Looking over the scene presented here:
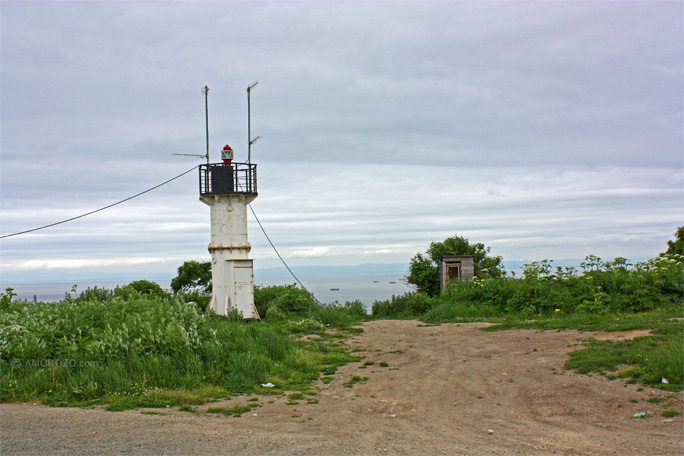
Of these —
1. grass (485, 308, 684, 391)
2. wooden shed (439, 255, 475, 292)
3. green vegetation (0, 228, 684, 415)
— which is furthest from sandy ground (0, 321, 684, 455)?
wooden shed (439, 255, 475, 292)

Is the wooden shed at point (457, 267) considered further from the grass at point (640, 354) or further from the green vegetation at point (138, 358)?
the green vegetation at point (138, 358)

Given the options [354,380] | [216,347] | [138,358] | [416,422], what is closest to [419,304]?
[354,380]

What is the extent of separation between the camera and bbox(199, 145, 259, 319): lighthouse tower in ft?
59.9

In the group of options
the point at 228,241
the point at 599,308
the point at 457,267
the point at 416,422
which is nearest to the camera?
the point at 416,422

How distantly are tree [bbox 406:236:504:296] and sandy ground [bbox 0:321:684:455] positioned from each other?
16.0m

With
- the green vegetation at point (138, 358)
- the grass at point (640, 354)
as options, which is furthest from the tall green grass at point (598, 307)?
the green vegetation at point (138, 358)

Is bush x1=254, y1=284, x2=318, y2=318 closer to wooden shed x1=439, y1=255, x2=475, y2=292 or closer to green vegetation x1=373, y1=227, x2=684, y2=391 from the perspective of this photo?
green vegetation x1=373, y1=227, x2=684, y2=391

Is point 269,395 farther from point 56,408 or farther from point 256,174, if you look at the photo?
point 256,174

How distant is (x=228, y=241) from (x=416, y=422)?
495 inches

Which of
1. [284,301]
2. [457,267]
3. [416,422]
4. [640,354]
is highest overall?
[457,267]

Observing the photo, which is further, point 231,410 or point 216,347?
point 216,347

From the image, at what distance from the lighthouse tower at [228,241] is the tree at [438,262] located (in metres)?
10.5

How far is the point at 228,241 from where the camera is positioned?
18359mm

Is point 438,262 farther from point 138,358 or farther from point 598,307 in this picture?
point 138,358
